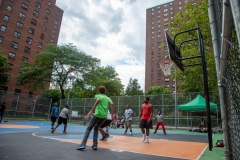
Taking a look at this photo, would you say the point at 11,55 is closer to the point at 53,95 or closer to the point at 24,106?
the point at 53,95

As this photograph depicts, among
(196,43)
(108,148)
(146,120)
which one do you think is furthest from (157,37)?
(108,148)

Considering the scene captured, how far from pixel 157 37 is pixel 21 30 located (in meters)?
55.7

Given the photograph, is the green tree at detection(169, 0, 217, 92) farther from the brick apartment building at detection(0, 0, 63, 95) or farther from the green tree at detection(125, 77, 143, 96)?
the green tree at detection(125, 77, 143, 96)

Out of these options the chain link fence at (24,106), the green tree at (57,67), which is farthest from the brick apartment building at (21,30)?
the chain link fence at (24,106)

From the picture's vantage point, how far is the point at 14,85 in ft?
122

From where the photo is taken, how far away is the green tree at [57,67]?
2839 cm

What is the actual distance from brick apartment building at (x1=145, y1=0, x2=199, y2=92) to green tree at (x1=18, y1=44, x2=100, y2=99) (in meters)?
47.1

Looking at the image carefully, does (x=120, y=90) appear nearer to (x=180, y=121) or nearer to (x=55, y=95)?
(x=55, y=95)

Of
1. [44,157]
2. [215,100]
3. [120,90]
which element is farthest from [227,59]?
[120,90]

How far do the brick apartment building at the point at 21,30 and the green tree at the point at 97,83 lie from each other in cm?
1353

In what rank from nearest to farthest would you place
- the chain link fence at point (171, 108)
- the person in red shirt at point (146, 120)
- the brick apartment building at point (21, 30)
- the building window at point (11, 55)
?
the person in red shirt at point (146, 120), the chain link fence at point (171, 108), the brick apartment building at point (21, 30), the building window at point (11, 55)

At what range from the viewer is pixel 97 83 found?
44.0m

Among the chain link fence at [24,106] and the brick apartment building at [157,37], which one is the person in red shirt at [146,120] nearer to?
the chain link fence at [24,106]

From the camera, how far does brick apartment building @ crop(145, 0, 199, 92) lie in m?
72.2
